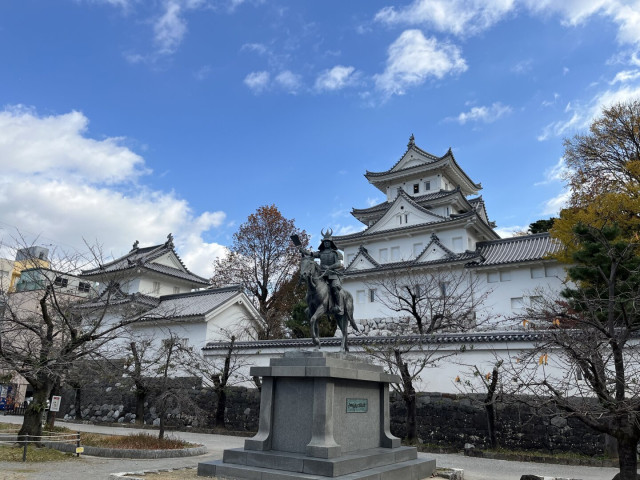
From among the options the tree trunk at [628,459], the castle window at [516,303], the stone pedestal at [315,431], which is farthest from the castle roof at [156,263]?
the tree trunk at [628,459]

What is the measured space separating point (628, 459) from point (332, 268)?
6576mm

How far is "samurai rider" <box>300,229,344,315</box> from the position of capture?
10805mm

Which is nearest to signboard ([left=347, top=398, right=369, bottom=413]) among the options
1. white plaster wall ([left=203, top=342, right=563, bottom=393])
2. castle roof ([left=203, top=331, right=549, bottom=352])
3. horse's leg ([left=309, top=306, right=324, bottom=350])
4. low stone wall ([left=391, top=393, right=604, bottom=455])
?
horse's leg ([left=309, top=306, right=324, bottom=350])

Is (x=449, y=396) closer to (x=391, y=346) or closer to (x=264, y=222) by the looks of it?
(x=391, y=346)

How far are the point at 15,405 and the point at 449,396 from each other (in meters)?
30.0

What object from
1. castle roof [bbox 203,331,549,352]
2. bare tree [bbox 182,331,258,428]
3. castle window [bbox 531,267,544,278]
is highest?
castle window [bbox 531,267,544,278]

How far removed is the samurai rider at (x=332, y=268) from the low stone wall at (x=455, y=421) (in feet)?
15.6

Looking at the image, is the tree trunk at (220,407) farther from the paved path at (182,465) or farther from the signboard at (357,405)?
the signboard at (357,405)

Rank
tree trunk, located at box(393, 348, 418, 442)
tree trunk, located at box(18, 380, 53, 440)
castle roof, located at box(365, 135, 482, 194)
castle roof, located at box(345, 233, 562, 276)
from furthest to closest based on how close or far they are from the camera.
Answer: castle roof, located at box(365, 135, 482, 194), castle roof, located at box(345, 233, 562, 276), tree trunk, located at box(393, 348, 418, 442), tree trunk, located at box(18, 380, 53, 440)

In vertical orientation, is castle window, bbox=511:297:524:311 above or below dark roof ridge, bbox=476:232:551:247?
below

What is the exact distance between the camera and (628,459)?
26.0 feet

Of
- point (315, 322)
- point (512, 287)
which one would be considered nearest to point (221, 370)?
point (315, 322)

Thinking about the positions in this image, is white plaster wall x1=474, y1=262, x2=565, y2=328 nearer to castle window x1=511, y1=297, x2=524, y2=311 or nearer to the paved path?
castle window x1=511, y1=297, x2=524, y2=311

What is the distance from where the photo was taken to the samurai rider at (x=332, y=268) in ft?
35.4
